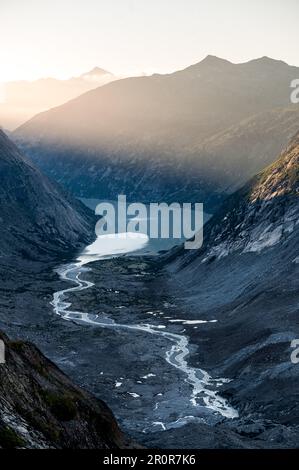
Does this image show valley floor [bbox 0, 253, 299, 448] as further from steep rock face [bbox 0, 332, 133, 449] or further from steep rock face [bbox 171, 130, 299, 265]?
steep rock face [bbox 171, 130, 299, 265]

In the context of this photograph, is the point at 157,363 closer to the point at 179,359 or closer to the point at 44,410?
the point at 179,359

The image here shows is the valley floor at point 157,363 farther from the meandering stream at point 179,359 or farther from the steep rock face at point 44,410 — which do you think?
the steep rock face at point 44,410

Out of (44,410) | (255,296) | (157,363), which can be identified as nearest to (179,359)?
(157,363)

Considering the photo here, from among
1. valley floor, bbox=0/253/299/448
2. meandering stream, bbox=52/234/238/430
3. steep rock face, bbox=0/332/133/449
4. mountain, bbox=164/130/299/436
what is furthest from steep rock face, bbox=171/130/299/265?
steep rock face, bbox=0/332/133/449

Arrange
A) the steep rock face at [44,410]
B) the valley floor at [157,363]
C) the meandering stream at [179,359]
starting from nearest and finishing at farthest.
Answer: the steep rock face at [44,410] < the valley floor at [157,363] < the meandering stream at [179,359]

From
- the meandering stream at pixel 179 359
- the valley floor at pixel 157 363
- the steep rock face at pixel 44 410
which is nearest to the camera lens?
the steep rock face at pixel 44 410

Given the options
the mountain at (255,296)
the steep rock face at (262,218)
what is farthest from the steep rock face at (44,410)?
the steep rock face at (262,218)

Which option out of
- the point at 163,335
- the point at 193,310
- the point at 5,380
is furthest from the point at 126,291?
the point at 5,380
